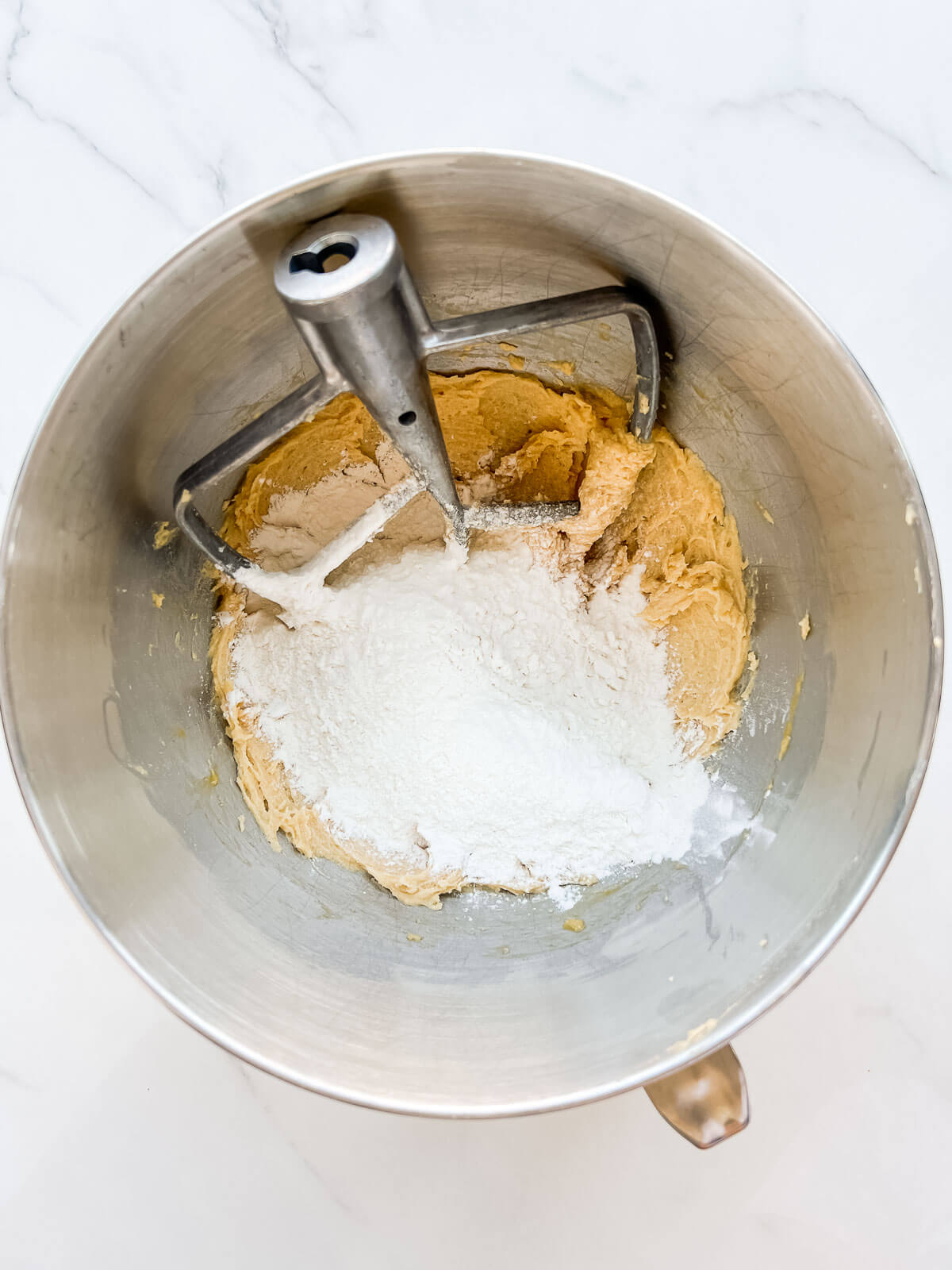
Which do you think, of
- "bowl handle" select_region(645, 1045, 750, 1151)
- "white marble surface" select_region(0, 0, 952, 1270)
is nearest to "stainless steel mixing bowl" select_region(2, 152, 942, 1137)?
"bowl handle" select_region(645, 1045, 750, 1151)

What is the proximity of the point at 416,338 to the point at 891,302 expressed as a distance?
485 mm

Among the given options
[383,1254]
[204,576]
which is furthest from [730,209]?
[383,1254]

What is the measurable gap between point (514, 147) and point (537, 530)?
34 centimetres

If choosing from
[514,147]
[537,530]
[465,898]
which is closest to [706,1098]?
[465,898]

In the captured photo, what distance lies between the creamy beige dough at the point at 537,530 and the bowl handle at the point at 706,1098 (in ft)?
0.74

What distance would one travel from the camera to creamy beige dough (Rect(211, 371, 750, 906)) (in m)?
0.68

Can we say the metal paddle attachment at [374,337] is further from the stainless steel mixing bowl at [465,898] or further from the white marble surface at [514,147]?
the white marble surface at [514,147]

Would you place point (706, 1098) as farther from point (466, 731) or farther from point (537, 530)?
point (537, 530)

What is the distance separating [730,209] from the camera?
72 cm

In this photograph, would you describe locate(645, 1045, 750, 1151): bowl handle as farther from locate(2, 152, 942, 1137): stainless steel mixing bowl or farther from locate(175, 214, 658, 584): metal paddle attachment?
locate(175, 214, 658, 584): metal paddle attachment

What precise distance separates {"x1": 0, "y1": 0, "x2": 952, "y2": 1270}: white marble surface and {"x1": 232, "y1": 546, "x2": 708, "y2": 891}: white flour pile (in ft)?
0.82

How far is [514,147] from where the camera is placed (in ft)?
2.36

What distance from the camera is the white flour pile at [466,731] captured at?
70 centimetres

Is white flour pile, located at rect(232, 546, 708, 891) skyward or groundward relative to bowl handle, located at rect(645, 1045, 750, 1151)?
skyward
